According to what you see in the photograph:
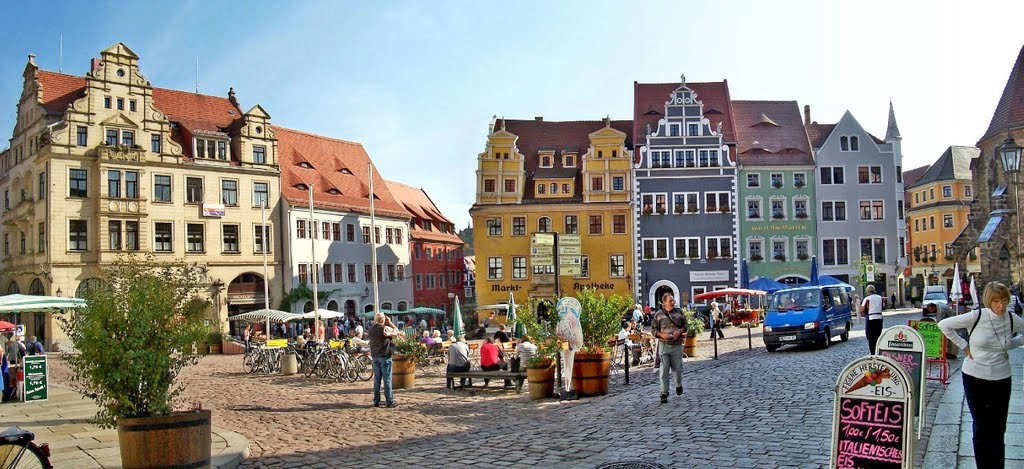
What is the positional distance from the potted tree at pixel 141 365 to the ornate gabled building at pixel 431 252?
2053 inches

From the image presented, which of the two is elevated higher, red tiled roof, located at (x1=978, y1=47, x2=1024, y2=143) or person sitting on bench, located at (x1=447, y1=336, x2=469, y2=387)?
red tiled roof, located at (x1=978, y1=47, x2=1024, y2=143)

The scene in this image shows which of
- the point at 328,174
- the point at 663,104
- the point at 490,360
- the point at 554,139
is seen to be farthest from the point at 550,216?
the point at 490,360

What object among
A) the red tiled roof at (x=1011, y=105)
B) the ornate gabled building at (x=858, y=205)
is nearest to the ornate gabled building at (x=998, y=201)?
the red tiled roof at (x=1011, y=105)

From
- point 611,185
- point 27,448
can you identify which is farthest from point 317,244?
point 27,448

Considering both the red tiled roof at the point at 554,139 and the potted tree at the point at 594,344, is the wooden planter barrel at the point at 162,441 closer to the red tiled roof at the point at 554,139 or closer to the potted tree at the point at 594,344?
the potted tree at the point at 594,344

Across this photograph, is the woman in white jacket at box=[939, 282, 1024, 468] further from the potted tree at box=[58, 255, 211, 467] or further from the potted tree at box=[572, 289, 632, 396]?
the potted tree at box=[572, 289, 632, 396]

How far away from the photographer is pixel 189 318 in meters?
8.81

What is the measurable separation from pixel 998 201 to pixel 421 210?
42.7m

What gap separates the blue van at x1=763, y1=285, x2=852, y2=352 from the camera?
74.2 ft

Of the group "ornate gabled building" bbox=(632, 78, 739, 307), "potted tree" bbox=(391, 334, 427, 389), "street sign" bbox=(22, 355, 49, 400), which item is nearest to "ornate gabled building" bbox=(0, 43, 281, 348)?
"ornate gabled building" bbox=(632, 78, 739, 307)

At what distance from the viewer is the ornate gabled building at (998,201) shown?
115 feet

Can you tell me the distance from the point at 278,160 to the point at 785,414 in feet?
149

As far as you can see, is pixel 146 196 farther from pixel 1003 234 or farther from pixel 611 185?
pixel 1003 234

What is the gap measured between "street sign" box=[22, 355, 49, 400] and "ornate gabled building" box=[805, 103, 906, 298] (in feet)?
145
